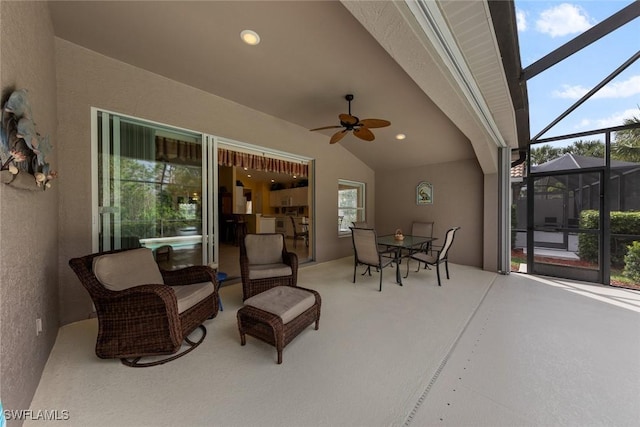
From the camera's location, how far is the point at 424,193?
542 cm

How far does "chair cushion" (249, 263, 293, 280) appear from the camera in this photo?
2.73 meters

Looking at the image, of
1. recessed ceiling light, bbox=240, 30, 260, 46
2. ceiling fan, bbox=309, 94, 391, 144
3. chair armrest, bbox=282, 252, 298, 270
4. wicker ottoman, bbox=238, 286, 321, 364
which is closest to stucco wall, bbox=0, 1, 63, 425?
wicker ottoman, bbox=238, 286, 321, 364

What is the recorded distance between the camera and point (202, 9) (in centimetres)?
209

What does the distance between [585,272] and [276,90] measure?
5.80 m

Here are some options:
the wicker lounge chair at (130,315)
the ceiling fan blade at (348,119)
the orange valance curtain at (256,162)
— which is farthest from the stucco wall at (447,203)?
the wicker lounge chair at (130,315)

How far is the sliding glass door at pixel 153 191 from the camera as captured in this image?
8.39ft

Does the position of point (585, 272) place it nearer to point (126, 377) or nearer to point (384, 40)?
point (384, 40)

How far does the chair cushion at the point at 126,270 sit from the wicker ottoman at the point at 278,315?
97 cm

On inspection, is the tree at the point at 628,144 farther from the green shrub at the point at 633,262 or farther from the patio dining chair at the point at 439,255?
the patio dining chair at the point at 439,255

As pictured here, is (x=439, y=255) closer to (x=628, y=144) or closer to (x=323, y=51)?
(x=628, y=144)

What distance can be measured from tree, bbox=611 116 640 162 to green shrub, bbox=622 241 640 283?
1286 mm

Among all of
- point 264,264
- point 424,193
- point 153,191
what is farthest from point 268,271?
point 424,193

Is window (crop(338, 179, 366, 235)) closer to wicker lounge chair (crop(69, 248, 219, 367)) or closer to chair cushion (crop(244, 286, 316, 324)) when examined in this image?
chair cushion (crop(244, 286, 316, 324))

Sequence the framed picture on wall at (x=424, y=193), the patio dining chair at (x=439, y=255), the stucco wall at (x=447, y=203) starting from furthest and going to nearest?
1. the framed picture on wall at (x=424, y=193)
2. the stucco wall at (x=447, y=203)
3. the patio dining chair at (x=439, y=255)
